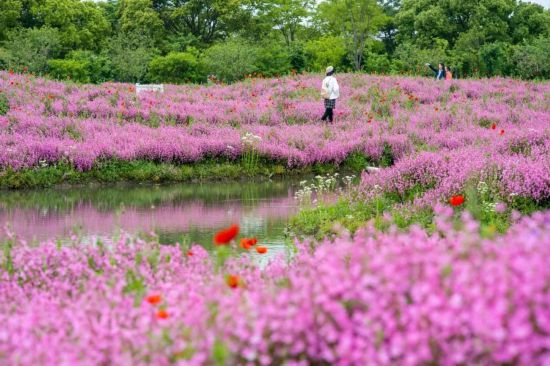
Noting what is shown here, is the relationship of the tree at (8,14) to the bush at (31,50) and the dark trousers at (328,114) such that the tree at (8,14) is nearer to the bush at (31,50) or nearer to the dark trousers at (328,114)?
the bush at (31,50)

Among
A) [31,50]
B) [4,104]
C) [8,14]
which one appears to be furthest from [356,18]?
[4,104]

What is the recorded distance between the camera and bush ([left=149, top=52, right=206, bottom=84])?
47.5m

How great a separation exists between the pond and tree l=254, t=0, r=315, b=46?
5076cm

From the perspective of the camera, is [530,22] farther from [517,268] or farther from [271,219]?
[517,268]

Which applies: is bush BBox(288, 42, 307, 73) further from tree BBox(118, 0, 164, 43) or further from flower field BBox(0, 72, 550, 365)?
flower field BBox(0, 72, 550, 365)

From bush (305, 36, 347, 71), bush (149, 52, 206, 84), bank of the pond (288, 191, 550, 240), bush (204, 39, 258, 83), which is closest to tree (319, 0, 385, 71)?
bush (305, 36, 347, 71)

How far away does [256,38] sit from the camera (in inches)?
2601

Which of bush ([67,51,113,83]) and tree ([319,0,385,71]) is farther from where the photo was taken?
tree ([319,0,385,71])

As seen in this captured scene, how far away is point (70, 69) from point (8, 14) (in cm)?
1423

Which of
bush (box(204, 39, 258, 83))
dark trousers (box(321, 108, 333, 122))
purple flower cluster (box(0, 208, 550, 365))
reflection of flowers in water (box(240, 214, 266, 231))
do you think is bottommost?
reflection of flowers in water (box(240, 214, 266, 231))

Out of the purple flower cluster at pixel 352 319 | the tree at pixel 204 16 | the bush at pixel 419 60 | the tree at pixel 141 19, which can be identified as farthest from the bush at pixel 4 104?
the tree at pixel 204 16

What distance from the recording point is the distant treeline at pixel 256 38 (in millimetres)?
44031

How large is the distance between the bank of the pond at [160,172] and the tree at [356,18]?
135 ft

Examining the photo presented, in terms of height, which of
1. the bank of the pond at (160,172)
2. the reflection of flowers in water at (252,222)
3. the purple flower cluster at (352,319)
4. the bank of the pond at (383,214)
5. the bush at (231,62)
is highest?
the bush at (231,62)
